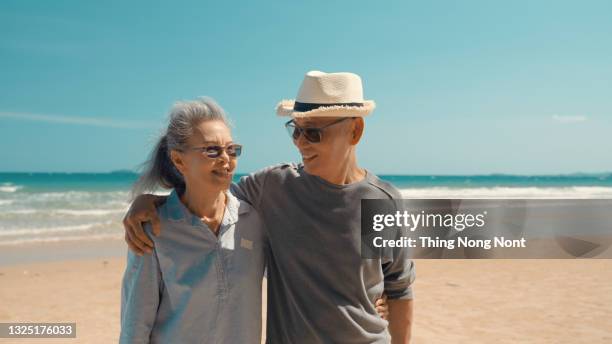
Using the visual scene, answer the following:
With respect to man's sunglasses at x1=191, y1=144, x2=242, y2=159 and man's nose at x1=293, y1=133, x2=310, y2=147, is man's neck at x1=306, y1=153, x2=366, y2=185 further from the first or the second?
man's sunglasses at x1=191, y1=144, x2=242, y2=159

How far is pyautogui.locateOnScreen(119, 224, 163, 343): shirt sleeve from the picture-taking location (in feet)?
6.76

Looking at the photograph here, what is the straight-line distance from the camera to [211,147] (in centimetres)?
226

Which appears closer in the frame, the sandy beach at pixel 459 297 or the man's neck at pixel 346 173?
the man's neck at pixel 346 173

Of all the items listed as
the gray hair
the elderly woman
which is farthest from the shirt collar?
the gray hair

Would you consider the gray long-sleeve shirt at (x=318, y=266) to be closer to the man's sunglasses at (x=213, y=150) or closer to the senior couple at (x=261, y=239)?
the senior couple at (x=261, y=239)

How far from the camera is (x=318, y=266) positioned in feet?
7.39

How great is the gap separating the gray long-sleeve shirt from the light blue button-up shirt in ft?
0.45

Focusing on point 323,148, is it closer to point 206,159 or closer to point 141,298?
point 206,159

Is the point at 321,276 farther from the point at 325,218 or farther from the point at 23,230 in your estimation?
the point at 23,230

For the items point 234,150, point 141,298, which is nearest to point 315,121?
point 234,150

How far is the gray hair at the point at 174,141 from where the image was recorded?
2.28 meters
